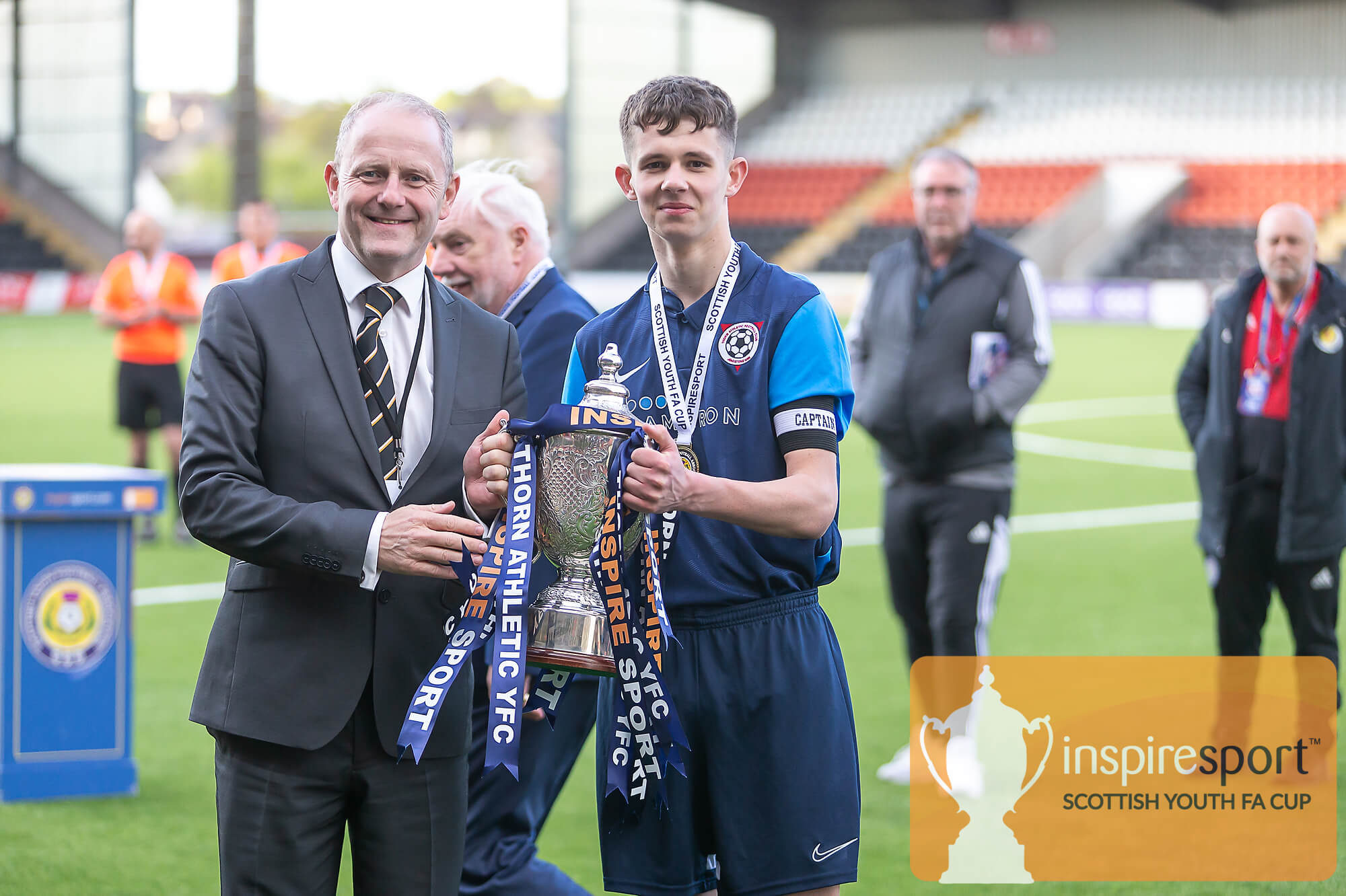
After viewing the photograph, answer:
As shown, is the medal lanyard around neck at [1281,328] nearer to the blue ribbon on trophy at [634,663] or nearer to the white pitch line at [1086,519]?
the blue ribbon on trophy at [634,663]

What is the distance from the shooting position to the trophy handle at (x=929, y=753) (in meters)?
5.18

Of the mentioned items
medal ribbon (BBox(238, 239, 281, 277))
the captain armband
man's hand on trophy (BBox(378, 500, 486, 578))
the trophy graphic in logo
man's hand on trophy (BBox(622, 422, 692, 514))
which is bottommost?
the trophy graphic in logo

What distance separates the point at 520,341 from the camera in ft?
11.5

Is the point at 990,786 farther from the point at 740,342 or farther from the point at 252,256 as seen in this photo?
the point at 252,256

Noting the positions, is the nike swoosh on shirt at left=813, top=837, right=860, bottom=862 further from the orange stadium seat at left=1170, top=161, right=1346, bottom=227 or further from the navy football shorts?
the orange stadium seat at left=1170, top=161, right=1346, bottom=227

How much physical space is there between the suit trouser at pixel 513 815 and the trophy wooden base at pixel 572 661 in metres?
0.99

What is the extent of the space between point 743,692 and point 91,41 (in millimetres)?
37059

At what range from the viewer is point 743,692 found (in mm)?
2723

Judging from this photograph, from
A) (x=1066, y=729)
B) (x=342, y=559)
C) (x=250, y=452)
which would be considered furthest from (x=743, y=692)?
(x=1066, y=729)

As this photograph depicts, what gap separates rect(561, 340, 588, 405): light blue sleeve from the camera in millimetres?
2887

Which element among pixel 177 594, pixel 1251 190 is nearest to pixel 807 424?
pixel 177 594

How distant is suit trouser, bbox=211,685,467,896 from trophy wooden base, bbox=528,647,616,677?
264 mm

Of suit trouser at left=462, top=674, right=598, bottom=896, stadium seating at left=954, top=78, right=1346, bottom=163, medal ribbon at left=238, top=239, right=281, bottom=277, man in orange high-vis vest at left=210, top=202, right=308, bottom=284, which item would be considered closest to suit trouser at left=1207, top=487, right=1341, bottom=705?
suit trouser at left=462, top=674, right=598, bottom=896

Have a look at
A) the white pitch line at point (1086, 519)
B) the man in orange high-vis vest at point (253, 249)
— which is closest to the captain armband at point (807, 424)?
the white pitch line at point (1086, 519)
